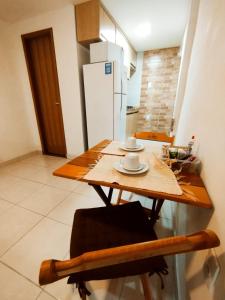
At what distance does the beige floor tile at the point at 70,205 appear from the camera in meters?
1.49

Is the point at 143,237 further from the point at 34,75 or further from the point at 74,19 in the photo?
the point at 34,75

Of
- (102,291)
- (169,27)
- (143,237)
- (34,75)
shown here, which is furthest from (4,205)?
(169,27)

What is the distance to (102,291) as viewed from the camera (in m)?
0.92

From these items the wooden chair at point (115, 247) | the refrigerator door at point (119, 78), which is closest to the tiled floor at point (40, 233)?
the wooden chair at point (115, 247)

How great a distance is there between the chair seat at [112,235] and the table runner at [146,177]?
285 mm

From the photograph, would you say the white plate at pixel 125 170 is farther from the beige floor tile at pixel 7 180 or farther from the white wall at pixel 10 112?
the white wall at pixel 10 112

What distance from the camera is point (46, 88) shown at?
9.15ft

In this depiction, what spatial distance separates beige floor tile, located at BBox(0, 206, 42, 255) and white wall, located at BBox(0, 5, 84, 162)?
58.8 inches

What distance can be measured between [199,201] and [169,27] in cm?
353

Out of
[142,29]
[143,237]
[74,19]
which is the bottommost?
[143,237]

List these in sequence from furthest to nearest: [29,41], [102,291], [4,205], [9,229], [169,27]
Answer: [169,27] → [29,41] → [4,205] → [9,229] → [102,291]

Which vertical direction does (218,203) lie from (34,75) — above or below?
below

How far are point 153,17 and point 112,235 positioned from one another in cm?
335

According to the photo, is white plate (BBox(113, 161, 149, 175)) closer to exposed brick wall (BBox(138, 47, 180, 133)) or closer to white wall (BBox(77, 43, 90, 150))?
white wall (BBox(77, 43, 90, 150))
